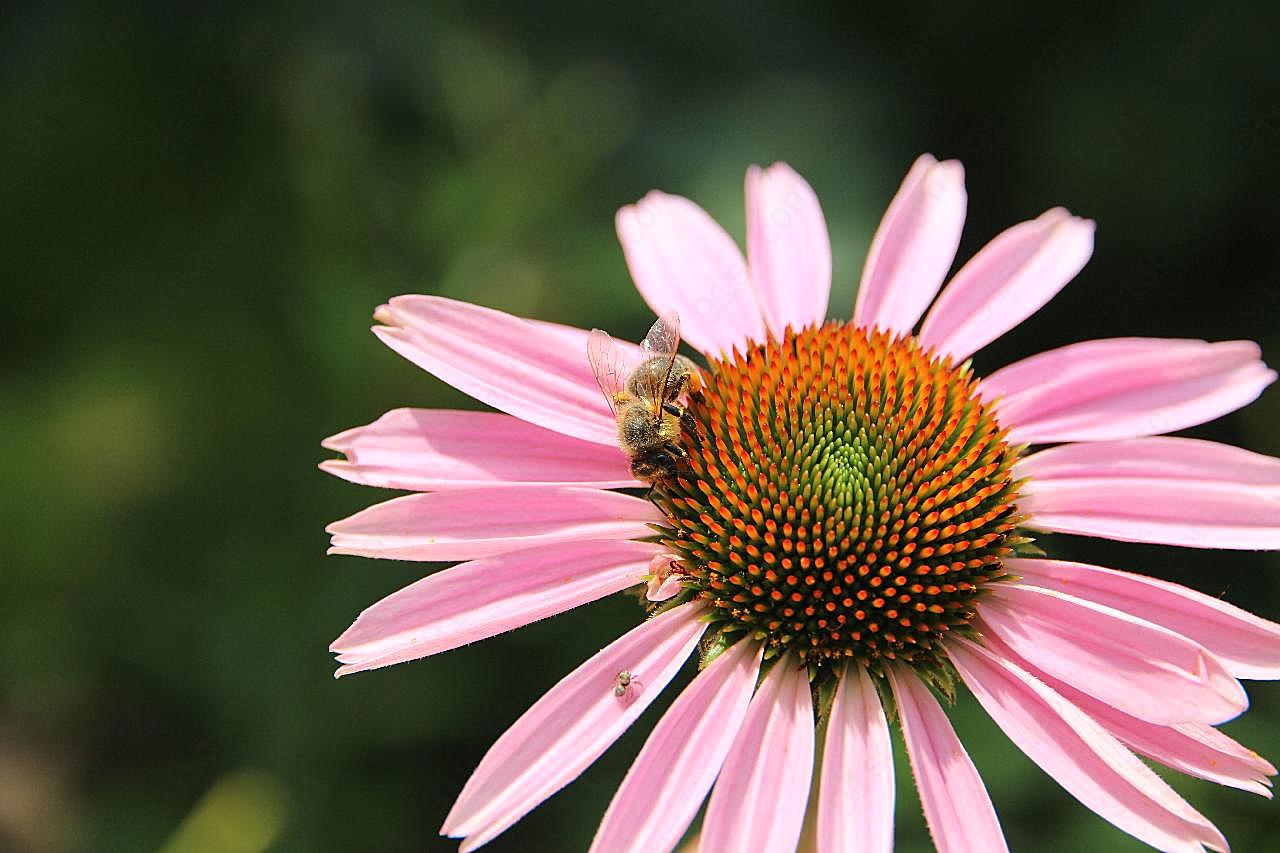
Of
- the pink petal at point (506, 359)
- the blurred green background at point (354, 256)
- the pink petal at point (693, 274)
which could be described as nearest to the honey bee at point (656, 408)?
the pink petal at point (506, 359)

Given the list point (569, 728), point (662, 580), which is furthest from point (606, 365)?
point (569, 728)

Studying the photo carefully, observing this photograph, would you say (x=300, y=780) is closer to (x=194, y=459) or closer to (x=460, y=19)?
(x=194, y=459)

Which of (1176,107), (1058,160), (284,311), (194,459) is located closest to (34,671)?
(194,459)

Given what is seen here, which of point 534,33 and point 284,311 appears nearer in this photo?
point 284,311

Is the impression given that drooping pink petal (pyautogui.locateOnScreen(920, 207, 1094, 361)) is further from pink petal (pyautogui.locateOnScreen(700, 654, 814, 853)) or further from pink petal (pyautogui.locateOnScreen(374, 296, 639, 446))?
pink petal (pyautogui.locateOnScreen(700, 654, 814, 853))

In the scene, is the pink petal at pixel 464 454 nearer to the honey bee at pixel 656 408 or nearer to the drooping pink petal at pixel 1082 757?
the honey bee at pixel 656 408

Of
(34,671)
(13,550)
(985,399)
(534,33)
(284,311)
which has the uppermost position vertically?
(534,33)
